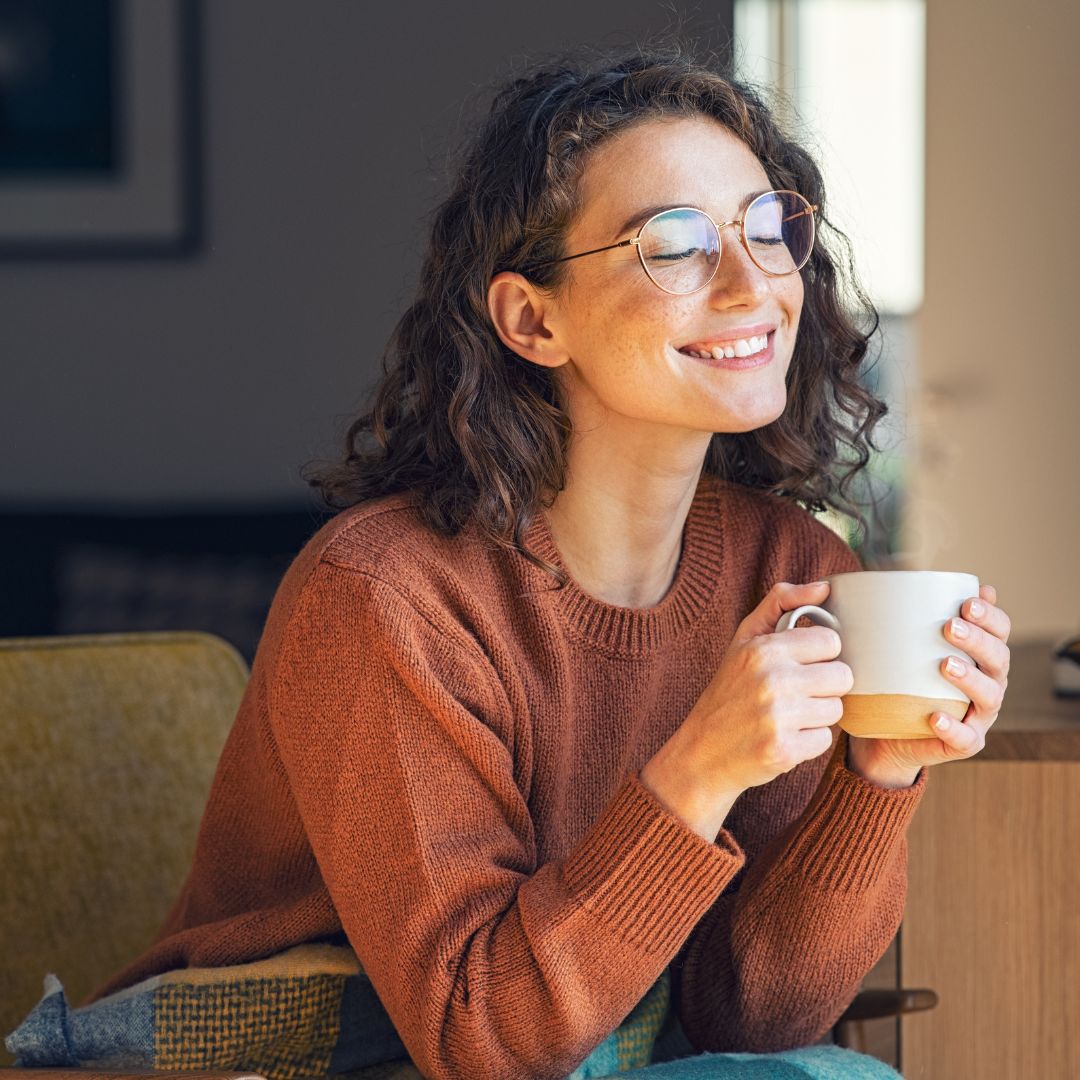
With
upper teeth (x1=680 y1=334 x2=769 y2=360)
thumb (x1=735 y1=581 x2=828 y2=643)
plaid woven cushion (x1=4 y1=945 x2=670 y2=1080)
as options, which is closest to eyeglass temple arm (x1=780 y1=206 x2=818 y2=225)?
upper teeth (x1=680 y1=334 x2=769 y2=360)

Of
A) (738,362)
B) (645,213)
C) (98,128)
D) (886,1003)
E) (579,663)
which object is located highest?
(98,128)

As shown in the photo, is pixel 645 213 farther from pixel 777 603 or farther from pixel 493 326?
pixel 777 603

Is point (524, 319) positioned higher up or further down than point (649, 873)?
higher up

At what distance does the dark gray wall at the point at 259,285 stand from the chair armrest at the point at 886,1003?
0.92 meters

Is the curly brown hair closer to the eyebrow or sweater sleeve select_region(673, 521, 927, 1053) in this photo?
the eyebrow

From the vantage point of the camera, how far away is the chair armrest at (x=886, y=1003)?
1.30 metres

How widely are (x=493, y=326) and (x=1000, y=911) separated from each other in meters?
0.71

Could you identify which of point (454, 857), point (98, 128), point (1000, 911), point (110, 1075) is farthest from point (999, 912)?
point (98, 128)

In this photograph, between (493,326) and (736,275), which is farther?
(493,326)

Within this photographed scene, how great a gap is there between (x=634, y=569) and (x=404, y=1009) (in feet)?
1.46

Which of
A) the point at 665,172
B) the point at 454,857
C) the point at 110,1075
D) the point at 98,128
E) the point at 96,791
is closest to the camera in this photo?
the point at 110,1075

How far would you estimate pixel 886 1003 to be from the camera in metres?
1.32

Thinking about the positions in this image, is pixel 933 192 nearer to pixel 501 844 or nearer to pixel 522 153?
pixel 522 153

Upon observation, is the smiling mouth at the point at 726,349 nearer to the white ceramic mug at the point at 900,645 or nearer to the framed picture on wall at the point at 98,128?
the white ceramic mug at the point at 900,645
